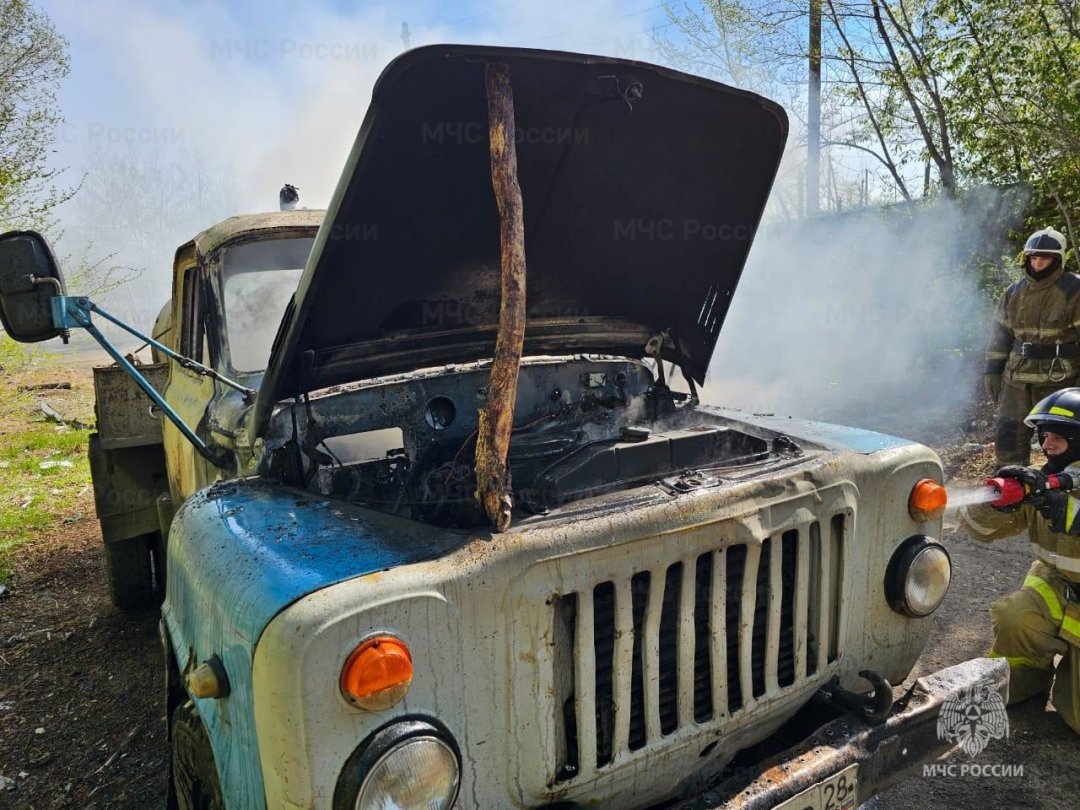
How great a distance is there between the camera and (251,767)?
5.37 ft

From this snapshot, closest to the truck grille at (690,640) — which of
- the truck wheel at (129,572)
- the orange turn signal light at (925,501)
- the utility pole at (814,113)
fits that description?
the orange turn signal light at (925,501)

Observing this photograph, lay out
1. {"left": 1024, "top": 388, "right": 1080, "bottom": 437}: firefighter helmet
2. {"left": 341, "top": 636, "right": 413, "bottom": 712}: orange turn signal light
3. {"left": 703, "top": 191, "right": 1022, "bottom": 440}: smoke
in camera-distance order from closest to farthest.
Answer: {"left": 341, "top": 636, "right": 413, "bottom": 712}: orange turn signal light < {"left": 1024, "top": 388, "right": 1080, "bottom": 437}: firefighter helmet < {"left": 703, "top": 191, "right": 1022, "bottom": 440}: smoke

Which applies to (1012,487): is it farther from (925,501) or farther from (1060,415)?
(925,501)

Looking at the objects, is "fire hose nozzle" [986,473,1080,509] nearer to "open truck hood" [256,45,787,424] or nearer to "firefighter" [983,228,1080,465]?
"open truck hood" [256,45,787,424]

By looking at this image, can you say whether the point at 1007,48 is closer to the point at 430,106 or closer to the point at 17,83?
the point at 430,106

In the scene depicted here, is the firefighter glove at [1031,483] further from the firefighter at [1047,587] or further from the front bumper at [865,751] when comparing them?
the front bumper at [865,751]

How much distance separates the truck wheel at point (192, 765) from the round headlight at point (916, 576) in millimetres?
2018

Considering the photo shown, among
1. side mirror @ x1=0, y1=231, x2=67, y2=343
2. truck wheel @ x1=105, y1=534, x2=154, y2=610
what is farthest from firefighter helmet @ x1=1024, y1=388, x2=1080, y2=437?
truck wheel @ x1=105, y1=534, x2=154, y2=610

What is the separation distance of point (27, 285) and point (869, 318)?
10.9 metres

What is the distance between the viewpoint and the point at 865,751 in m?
2.01

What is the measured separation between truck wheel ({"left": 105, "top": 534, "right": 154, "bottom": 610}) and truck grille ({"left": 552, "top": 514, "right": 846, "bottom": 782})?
12.9ft

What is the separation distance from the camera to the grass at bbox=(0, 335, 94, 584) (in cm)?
678

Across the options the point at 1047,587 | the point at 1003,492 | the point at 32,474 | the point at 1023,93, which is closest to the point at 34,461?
the point at 32,474

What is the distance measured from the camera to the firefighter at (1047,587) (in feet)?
10.1
